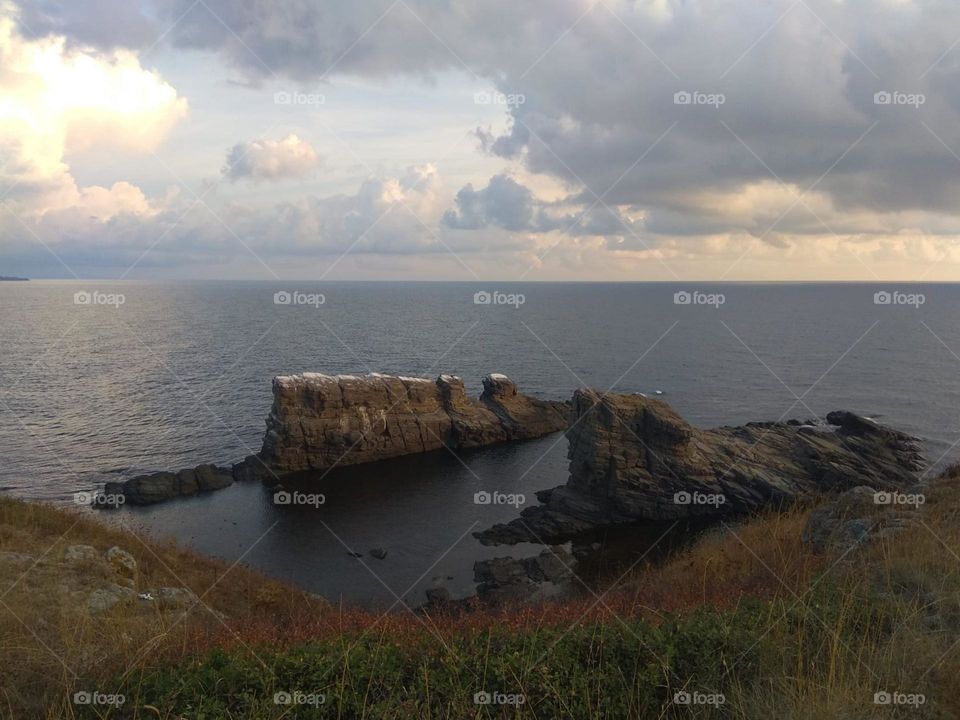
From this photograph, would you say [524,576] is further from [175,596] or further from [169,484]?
[169,484]

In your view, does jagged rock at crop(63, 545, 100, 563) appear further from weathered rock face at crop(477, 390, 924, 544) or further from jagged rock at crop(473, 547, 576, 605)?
weathered rock face at crop(477, 390, 924, 544)

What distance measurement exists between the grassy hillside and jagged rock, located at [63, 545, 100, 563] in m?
6.77

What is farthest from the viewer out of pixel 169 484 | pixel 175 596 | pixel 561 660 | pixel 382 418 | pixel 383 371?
pixel 383 371

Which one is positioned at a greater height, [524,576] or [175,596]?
[175,596]

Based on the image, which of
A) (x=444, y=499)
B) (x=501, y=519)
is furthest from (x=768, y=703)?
(x=444, y=499)

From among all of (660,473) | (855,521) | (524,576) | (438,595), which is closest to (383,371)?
(660,473)

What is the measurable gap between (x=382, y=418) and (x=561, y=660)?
171 feet

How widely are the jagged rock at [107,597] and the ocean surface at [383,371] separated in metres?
17.6

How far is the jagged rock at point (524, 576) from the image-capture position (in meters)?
30.3

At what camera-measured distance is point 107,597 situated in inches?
468

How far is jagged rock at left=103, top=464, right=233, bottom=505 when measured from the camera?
43.4 meters

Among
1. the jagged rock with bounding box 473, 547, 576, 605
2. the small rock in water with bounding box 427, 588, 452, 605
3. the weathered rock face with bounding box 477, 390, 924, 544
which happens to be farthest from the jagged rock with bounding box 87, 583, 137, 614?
the weathered rock face with bounding box 477, 390, 924, 544

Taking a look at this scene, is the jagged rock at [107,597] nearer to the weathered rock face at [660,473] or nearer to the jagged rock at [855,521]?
the jagged rock at [855,521]

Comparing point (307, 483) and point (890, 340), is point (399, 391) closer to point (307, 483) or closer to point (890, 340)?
point (307, 483)
